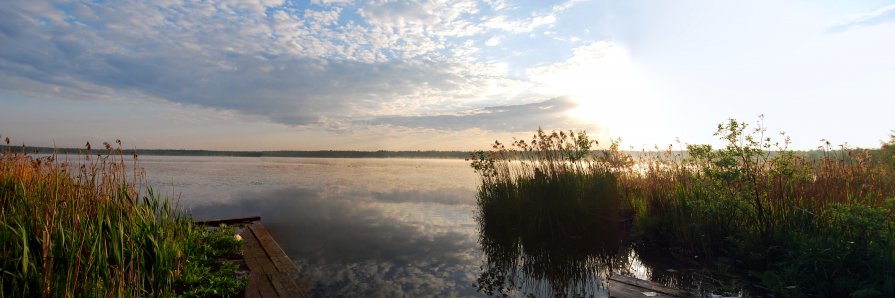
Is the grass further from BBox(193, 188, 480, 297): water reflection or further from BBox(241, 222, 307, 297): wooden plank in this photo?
BBox(193, 188, 480, 297): water reflection

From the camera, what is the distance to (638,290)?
591 centimetres

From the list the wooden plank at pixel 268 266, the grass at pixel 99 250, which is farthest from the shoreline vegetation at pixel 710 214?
the grass at pixel 99 250

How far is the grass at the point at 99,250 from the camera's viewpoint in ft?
14.2

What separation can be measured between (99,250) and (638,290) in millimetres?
6980

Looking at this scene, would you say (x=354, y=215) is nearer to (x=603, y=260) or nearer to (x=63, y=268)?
(x=603, y=260)

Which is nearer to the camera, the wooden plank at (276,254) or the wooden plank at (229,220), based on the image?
the wooden plank at (276,254)

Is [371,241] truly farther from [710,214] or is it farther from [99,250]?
[710,214]

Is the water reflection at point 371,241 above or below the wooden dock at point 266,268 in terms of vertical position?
below

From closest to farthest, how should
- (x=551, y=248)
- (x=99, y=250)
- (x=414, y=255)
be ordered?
(x=99, y=250)
(x=414, y=255)
(x=551, y=248)

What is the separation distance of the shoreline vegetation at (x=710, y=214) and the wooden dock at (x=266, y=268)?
10.5 ft

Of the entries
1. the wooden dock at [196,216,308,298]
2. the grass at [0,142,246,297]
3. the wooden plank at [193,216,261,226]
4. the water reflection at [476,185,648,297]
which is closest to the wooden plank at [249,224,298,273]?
the wooden dock at [196,216,308,298]

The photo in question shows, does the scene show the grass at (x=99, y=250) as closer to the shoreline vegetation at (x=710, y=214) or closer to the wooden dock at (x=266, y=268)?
the wooden dock at (x=266, y=268)

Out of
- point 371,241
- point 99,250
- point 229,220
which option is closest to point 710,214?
point 371,241

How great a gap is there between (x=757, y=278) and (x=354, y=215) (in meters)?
11.1
